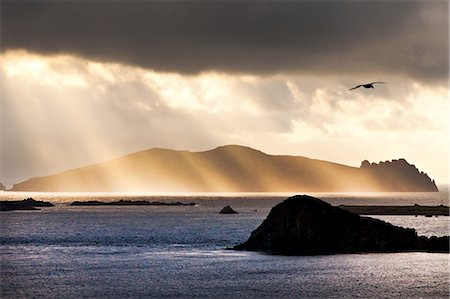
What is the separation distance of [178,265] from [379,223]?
2752 centimetres

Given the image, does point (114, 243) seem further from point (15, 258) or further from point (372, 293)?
point (372, 293)

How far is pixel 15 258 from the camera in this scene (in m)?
98.3

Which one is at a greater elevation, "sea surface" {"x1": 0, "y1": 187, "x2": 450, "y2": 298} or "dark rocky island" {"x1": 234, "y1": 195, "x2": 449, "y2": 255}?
"dark rocky island" {"x1": 234, "y1": 195, "x2": 449, "y2": 255}

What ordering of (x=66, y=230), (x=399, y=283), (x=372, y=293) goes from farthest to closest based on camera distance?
(x=66, y=230) < (x=399, y=283) < (x=372, y=293)

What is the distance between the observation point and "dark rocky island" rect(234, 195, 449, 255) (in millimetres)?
96688

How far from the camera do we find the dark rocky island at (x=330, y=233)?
9669 centimetres

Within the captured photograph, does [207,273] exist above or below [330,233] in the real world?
below

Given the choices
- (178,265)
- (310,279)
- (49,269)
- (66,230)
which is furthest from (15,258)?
(66,230)

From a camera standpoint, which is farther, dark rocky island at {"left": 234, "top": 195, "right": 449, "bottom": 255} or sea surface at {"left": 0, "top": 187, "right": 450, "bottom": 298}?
dark rocky island at {"left": 234, "top": 195, "right": 449, "bottom": 255}

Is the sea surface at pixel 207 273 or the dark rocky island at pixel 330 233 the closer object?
the sea surface at pixel 207 273

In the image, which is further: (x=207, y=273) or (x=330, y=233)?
(x=330, y=233)

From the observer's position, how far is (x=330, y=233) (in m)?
97.9

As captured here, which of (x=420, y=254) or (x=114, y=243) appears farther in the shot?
(x=114, y=243)

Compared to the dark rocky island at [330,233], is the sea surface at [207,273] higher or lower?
lower
